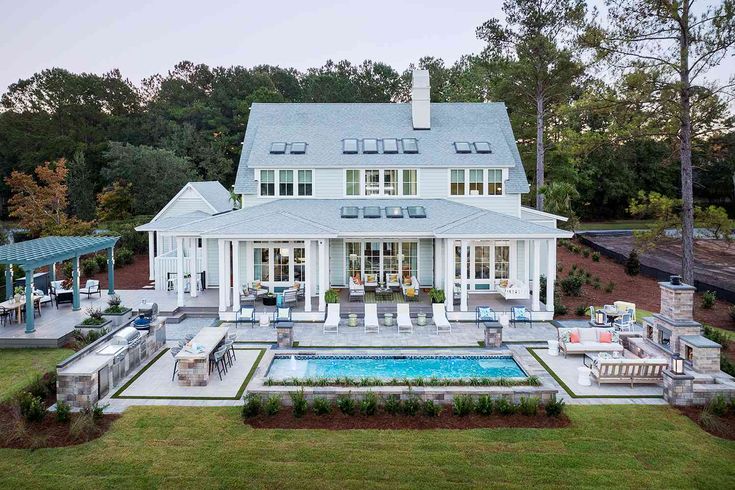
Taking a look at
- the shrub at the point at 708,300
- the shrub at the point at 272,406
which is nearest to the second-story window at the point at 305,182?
the shrub at the point at 272,406

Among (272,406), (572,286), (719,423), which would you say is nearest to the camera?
(719,423)

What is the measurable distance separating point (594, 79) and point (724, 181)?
48919mm

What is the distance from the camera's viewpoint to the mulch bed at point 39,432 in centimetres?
971

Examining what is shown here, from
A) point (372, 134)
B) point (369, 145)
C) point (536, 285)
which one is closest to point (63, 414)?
point (536, 285)

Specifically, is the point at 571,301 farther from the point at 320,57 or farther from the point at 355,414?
the point at 320,57

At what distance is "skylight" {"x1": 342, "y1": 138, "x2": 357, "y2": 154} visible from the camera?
2442cm

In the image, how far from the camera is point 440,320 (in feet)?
59.0

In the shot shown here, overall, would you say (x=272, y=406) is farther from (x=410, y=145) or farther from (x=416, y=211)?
(x=410, y=145)

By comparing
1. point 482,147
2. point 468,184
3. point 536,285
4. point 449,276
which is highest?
point 482,147

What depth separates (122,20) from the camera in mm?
31719

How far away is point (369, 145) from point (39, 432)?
18372mm

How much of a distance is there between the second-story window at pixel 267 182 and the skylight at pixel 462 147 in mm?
8941

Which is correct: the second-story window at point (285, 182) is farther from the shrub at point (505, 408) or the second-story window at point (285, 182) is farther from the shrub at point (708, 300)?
the shrub at point (708, 300)

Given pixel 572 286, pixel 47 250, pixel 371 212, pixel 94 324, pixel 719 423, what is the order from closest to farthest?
pixel 719 423 < pixel 94 324 < pixel 47 250 < pixel 371 212 < pixel 572 286
